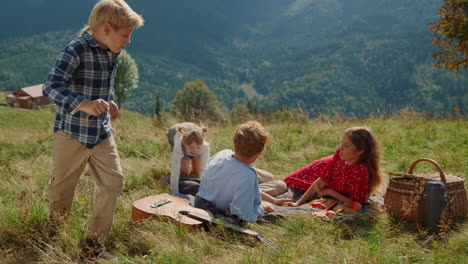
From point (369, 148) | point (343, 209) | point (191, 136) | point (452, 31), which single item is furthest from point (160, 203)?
point (452, 31)

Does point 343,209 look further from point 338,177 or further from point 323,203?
point 338,177

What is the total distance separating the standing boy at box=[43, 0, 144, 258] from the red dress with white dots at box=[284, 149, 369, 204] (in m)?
2.87

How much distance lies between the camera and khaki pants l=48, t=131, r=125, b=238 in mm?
3484

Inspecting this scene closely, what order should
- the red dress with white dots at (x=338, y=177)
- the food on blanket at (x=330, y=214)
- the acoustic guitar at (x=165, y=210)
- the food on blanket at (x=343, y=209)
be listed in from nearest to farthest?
1. the acoustic guitar at (x=165, y=210)
2. the food on blanket at (x=330, y=214)
3. the food on blanket at (x=343, y=209)
4. the red dress with white dots at (x=338, y=177)

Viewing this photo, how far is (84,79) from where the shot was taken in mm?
3434

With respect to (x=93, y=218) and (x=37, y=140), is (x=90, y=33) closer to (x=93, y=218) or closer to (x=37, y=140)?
(x=93, y=218)

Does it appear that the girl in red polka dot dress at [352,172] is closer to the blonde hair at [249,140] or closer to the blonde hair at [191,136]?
the blonde hair at [249,140]

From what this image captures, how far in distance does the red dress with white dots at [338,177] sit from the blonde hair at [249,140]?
151 cm

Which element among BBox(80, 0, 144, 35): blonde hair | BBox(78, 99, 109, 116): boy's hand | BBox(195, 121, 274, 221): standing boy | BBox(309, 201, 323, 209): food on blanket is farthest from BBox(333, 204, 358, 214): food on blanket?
BBox(80, 0, 144, 35): blonde hair

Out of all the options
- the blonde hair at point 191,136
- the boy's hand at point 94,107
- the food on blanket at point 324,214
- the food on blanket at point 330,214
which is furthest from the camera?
the blonde hair at point 191,136

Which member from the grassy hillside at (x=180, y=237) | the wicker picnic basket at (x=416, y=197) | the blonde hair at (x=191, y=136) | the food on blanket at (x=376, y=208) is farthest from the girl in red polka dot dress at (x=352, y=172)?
the blonde hair at (x=191, y=136)

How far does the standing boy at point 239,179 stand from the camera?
403 cm

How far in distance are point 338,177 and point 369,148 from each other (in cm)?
59

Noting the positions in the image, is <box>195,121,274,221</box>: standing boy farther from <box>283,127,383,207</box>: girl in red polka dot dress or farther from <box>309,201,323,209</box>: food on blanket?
<box>283,127,383,207</box>: girl in red polka dot dress
